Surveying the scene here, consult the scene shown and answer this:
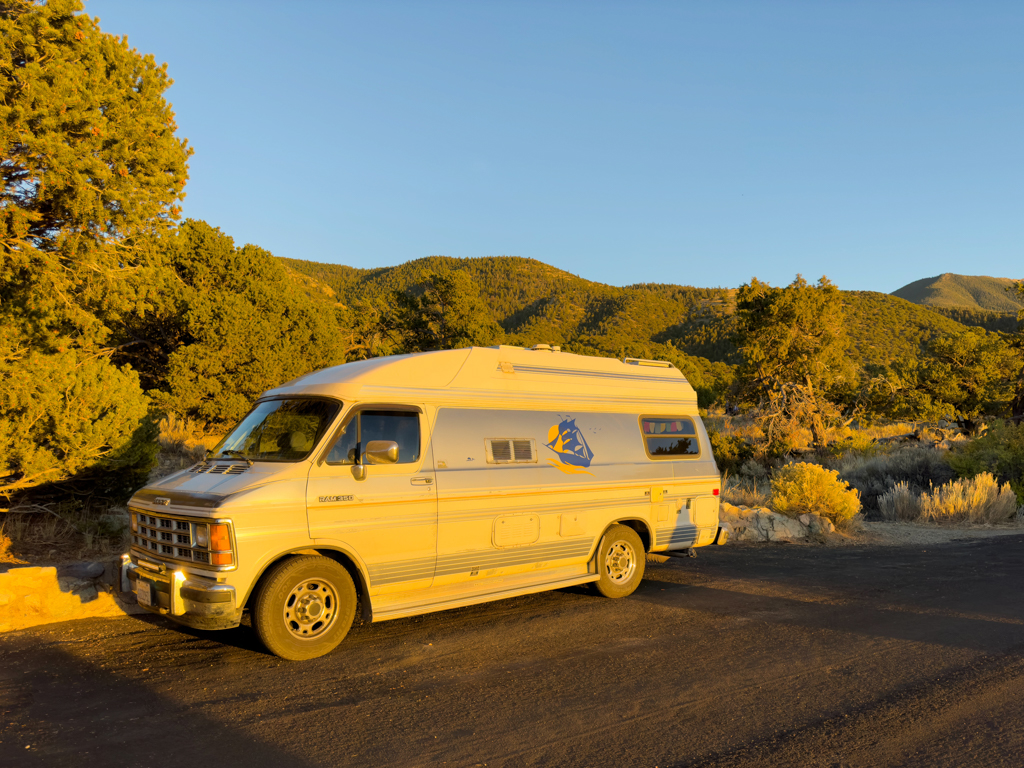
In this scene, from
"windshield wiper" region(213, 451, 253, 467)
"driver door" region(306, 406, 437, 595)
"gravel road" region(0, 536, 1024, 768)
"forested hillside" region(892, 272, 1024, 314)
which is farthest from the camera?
"forested hillside" region(892, 272, 1024, 314)

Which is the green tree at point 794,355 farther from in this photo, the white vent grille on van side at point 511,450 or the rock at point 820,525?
the white vent grille on van side at point 511,450

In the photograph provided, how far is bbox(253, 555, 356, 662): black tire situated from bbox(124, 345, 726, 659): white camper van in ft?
0.04

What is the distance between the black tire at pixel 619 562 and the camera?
7887mm

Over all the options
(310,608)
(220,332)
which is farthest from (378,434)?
(220,332)

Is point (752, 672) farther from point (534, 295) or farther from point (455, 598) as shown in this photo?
point (534, 295)

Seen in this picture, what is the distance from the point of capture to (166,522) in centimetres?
581

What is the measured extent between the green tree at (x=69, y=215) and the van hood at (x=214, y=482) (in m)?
3.58

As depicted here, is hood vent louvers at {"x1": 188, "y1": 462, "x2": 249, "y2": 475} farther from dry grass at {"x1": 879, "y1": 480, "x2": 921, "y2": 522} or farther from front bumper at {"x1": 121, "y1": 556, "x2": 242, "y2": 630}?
dry grass at {"x1": 879, "y1": 480, "x2": 921, "y2": 522}

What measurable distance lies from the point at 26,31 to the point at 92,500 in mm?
6195

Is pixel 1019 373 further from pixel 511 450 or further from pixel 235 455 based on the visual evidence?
pixel 235 455

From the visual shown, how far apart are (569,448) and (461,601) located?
2107 mm

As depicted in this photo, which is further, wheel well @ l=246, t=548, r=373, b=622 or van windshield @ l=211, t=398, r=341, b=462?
van windshield @ l=211, t=398, r=341, b=462

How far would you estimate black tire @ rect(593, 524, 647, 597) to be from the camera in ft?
25.9

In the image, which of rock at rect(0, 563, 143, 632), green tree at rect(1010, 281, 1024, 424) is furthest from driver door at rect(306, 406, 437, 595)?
green tree at rect(1010, 281, 1024, 424)
